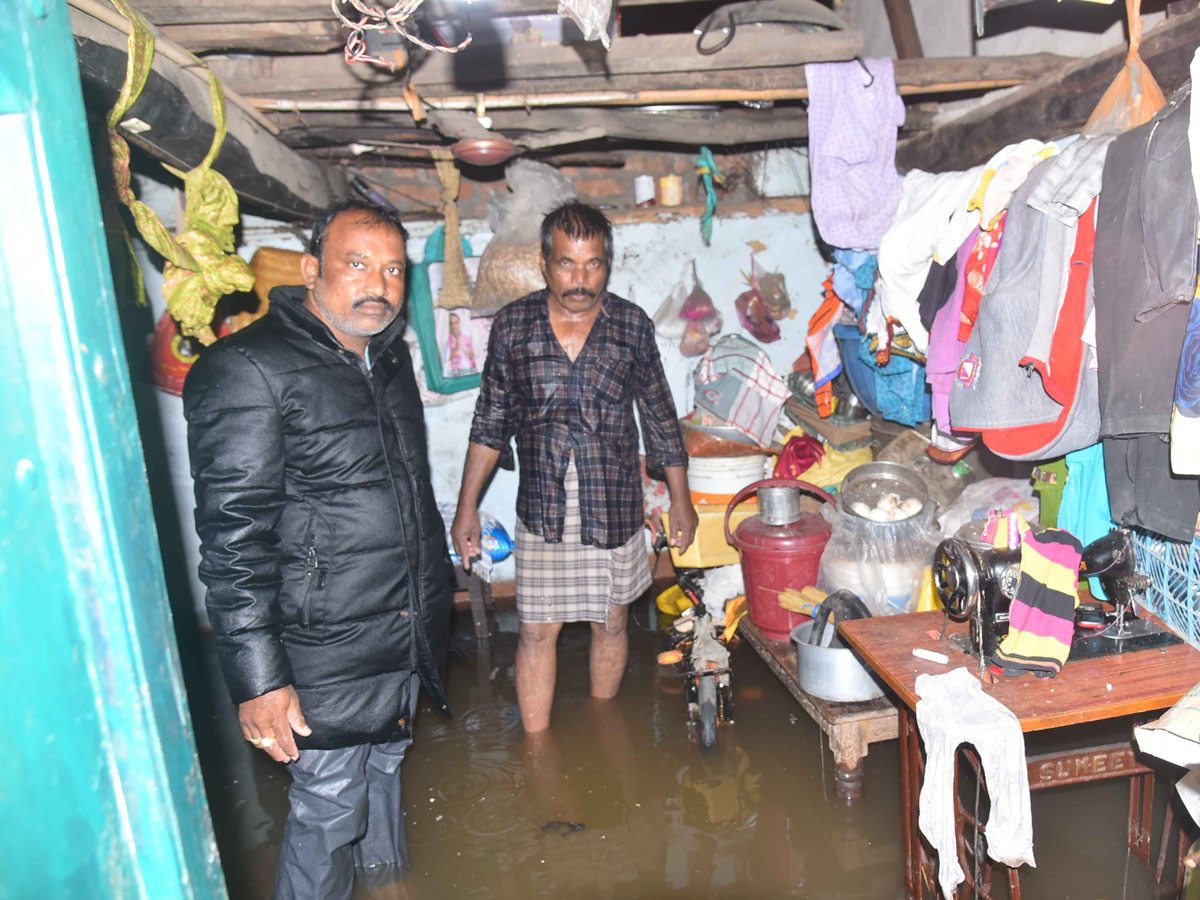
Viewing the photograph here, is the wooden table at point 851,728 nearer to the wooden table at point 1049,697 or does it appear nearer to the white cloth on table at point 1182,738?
the wooden table at point 1049,697

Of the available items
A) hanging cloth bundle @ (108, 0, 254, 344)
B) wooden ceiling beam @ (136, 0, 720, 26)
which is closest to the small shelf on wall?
wooden ceiling beam @ (136, 0, 720, 26)

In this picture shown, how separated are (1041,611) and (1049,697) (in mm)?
273

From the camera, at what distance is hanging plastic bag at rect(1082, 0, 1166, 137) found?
103 inches

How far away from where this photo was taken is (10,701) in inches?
30.8

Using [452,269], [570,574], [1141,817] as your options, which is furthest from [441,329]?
[1141,817]

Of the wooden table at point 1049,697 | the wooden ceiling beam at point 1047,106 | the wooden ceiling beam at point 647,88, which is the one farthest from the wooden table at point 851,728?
the wooden ceiling beam at point 647,88

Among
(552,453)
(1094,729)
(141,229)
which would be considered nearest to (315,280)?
(141,229)

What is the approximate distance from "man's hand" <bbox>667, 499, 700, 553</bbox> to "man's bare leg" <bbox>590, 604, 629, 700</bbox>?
1.50ft

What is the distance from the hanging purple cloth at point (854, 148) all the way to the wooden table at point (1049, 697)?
2.16 m

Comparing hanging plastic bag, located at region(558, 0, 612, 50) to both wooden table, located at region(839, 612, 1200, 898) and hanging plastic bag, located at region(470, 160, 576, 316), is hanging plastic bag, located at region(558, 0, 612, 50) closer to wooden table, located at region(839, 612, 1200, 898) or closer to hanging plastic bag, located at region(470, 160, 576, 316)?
wooden table, located at region(839, 612, 1200, 898)

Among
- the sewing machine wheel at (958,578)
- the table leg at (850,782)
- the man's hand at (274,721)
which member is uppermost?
the sewing machine wheel at (958,578)

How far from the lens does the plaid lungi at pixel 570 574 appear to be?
3.80m

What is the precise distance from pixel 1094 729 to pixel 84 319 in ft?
13.9

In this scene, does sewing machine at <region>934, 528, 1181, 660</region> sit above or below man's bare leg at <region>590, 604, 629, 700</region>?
above
